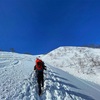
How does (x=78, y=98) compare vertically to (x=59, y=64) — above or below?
below

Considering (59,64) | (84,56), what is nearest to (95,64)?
(84,56)

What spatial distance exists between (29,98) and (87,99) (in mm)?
4367

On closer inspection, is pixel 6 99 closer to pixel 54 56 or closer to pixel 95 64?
pixel 95 64

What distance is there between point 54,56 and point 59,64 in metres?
9.63

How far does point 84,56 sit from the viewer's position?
45812mm

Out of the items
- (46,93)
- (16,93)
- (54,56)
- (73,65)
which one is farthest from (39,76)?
(54,56)

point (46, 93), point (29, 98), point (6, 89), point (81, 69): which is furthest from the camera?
point (81, 69)

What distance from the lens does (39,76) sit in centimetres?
1065

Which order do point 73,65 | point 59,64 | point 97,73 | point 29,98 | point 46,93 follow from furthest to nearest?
point 59,64 → point 73,65 → point 97,73 → point 46,93 → point 29,98

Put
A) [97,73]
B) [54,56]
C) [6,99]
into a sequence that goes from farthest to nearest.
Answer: [54,56]
[97,73]
[6,99]

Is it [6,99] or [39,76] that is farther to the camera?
[39,76]

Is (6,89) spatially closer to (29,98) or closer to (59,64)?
(29,98)

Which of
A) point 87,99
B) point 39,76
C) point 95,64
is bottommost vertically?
point 87,99

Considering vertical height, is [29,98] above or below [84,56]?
below
